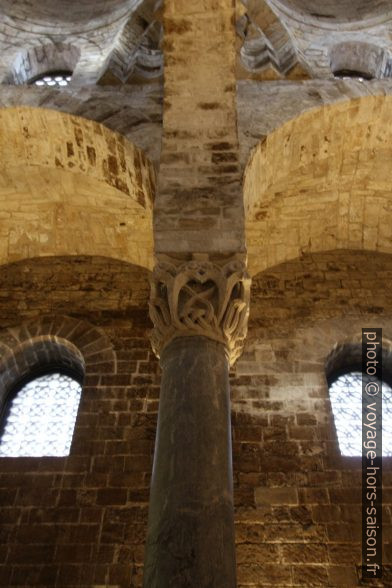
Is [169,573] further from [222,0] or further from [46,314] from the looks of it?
[222,0]

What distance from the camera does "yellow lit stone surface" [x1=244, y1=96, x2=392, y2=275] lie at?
635cm

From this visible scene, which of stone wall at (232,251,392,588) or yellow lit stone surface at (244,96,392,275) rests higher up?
yellow lit stone surface at (244,96,392,275)

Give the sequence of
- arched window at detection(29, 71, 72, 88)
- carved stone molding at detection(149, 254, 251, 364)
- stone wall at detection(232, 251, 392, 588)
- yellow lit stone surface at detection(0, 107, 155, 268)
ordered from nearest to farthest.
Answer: carved stone molding at detection(149, 254, 251, 364) → stone wall at detection(232, 251, 392, 588) → yellow lit stone surface at detection(0, 107, 155, 268) → arched window at detection(29, 71, 72, 88)

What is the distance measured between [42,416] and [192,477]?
336 cm

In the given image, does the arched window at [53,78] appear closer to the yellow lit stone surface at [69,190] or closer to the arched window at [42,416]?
the yellow lit stone surface at [69,190]

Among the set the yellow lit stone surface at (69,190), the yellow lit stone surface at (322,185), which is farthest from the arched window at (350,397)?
the yellow lit stone surface at (69,190)

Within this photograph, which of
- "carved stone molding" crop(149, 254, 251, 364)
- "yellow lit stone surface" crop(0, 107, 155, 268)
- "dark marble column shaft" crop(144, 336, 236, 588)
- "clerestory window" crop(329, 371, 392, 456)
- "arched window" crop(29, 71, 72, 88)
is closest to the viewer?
"dark marble column shaft" crop(144, 336, 236, 588)

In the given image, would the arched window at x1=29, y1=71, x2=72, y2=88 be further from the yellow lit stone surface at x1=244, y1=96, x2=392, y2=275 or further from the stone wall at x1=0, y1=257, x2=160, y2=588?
the yellow lit stone surface at x1=244, y1=96, x2=392, y2=275

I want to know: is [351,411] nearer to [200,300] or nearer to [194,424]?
[200,300]

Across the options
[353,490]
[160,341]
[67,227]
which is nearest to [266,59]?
[67,227]

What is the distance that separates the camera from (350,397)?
6.50m

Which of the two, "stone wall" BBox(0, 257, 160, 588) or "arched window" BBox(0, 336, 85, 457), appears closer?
"stone wall" BBox(0, 257, 160, 588)

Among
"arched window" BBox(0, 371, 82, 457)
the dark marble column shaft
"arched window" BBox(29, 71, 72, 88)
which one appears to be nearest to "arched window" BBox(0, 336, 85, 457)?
"arched window" BBox(0, 371, 82, 457)

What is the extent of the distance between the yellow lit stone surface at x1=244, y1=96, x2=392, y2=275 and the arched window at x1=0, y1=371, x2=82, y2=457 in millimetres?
2558
